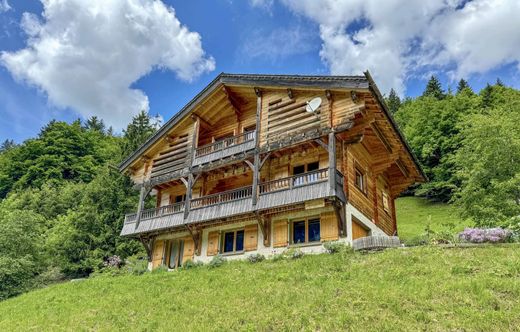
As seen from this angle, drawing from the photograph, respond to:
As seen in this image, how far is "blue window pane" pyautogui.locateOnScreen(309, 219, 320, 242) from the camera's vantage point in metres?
21.3

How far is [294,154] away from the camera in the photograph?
2380 cm

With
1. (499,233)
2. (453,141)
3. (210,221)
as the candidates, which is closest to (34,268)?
→ (210,221)

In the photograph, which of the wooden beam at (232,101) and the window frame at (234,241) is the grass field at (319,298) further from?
the wooden beam at (232,101)

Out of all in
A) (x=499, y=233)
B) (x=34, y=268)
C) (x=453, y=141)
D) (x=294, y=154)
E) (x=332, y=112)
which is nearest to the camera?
(x=499, y=233)

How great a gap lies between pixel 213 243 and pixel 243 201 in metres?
3.85

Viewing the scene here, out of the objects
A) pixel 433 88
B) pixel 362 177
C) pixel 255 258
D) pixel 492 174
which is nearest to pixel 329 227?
pixel 255 258

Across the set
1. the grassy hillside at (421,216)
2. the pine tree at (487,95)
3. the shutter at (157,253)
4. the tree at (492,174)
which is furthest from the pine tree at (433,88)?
the shutter at (157,253)

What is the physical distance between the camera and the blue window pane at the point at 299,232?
21.7m

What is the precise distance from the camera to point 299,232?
21.9m

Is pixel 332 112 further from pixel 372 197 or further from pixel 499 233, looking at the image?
pixel 499 233

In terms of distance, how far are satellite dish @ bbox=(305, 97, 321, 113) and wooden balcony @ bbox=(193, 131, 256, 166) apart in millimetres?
3856

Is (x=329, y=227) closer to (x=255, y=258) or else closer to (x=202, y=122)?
(x=255, y=258)

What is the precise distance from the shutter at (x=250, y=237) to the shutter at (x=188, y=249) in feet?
14.0

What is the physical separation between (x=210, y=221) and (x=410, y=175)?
14.0 m
